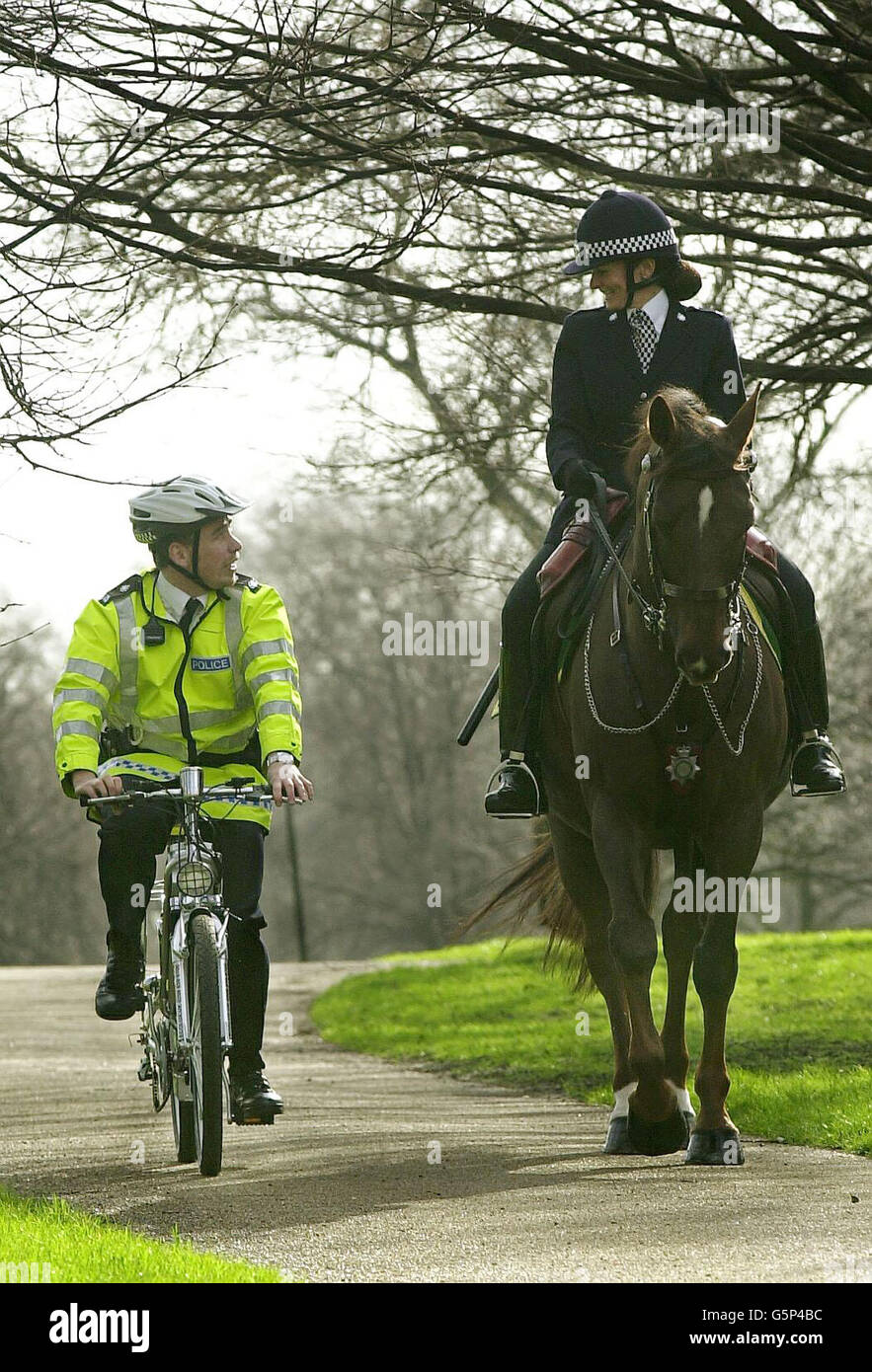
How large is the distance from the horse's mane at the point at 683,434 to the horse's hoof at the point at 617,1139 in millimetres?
2473

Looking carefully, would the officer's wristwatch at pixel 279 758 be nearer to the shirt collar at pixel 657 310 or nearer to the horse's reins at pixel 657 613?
the horse's reins at pixel 657 613

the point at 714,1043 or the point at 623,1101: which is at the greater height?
the point at 714,1043

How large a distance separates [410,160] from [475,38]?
4.63ft

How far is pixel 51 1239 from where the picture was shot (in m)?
5.52

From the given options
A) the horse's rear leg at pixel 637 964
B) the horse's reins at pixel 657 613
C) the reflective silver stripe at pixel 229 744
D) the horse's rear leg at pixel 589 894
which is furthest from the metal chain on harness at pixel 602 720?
the reflective silver stripe at pixel 229 744

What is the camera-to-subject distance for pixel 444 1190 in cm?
645

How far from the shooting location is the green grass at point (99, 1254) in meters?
4.90

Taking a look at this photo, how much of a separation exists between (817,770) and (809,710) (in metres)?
0.33

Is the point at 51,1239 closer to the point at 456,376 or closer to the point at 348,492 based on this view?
the point at 456,376

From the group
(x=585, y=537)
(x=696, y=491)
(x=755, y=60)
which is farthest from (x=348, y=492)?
(x=696, y=491)

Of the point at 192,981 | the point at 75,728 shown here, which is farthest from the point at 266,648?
the point at 192,981
